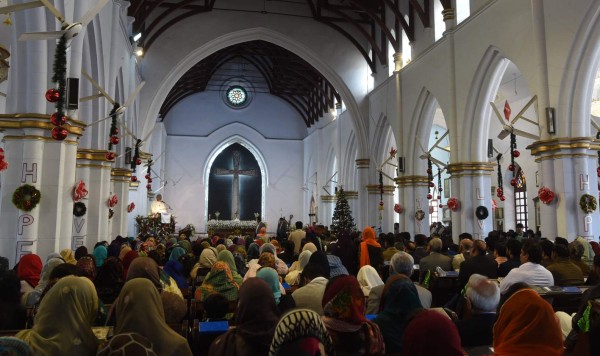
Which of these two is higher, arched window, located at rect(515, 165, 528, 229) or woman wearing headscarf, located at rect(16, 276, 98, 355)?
arched window, located at rect(515, 165, 528, 229)

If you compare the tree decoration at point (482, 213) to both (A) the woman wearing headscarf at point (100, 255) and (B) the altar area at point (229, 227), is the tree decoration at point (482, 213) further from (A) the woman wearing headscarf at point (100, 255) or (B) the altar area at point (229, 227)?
(B) the altar area at point (229, 227)

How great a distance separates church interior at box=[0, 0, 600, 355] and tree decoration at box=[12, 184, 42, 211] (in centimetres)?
2

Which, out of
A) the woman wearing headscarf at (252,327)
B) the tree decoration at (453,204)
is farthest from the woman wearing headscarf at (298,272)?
the tree decoration at (453,204)

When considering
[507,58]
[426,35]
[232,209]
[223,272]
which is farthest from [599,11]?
[232,209]

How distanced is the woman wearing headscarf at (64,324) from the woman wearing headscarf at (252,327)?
0.67m

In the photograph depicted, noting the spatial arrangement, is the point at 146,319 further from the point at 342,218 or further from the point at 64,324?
the point at 342,218

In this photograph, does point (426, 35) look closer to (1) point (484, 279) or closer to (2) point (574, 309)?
(2) point (574, 309)

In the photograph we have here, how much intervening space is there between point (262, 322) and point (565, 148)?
29.3 feet

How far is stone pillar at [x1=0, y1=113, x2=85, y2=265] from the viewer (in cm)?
745

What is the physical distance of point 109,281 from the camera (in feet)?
16.5

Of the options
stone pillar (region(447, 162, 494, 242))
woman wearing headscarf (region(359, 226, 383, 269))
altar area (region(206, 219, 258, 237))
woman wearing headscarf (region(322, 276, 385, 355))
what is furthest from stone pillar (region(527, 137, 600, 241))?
altar area (region(206, 219, 258, 237))

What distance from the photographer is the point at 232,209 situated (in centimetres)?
3023

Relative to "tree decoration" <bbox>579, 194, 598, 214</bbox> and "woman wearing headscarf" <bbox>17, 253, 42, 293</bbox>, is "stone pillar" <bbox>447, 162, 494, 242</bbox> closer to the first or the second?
"tree decoration" <bbox>579, 194, 598, 214</bbox>

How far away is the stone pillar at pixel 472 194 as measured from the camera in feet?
42.0
